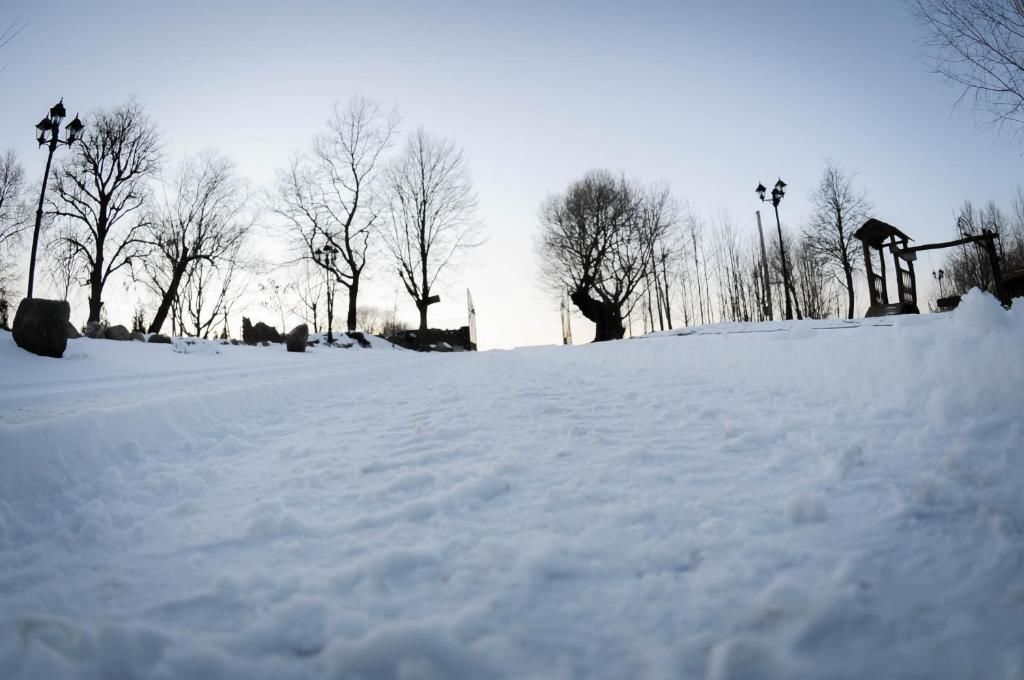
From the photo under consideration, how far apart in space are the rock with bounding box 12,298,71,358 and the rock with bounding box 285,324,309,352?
26.3ft

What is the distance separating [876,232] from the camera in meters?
13.9

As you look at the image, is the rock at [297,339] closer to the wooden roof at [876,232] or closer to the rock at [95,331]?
the rock at [95,331]

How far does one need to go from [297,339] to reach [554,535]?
16171mm

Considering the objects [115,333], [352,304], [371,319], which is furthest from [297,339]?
[371,319]

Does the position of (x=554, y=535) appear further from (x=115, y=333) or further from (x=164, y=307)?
(x=164, y=307)

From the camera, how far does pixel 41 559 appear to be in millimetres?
1654

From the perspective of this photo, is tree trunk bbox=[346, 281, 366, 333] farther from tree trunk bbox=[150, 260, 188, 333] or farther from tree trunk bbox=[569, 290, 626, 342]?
tree trunk bbox=[569, 290, 626, 342]

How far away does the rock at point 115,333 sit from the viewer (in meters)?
11.8

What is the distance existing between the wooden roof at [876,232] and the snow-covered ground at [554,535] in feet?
44.7

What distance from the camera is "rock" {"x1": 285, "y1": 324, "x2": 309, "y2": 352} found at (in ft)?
51.3

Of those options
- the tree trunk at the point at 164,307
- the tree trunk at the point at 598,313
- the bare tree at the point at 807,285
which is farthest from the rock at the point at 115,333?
the bare tree at the point at 807,285

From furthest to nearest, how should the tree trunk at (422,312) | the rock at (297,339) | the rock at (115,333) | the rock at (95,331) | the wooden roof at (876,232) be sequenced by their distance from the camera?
1. the tree trunk at (422,312)
2. the rock at (297,339)
3. the wooden roof at (876,232)
4. the rock at (115,333)
5. the rock at (95,331)

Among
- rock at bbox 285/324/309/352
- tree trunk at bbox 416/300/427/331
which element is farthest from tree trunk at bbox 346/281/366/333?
rock at bbox 285/324/309/352

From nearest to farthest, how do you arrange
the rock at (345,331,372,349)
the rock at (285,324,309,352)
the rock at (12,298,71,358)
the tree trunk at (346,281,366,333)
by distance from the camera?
1. the rock at (12,298,71,358)
2. the rock at (285,324,309,352)
3. the rock at (345,331,372,349)
4. the tree trunk at (346,281,366,333)
